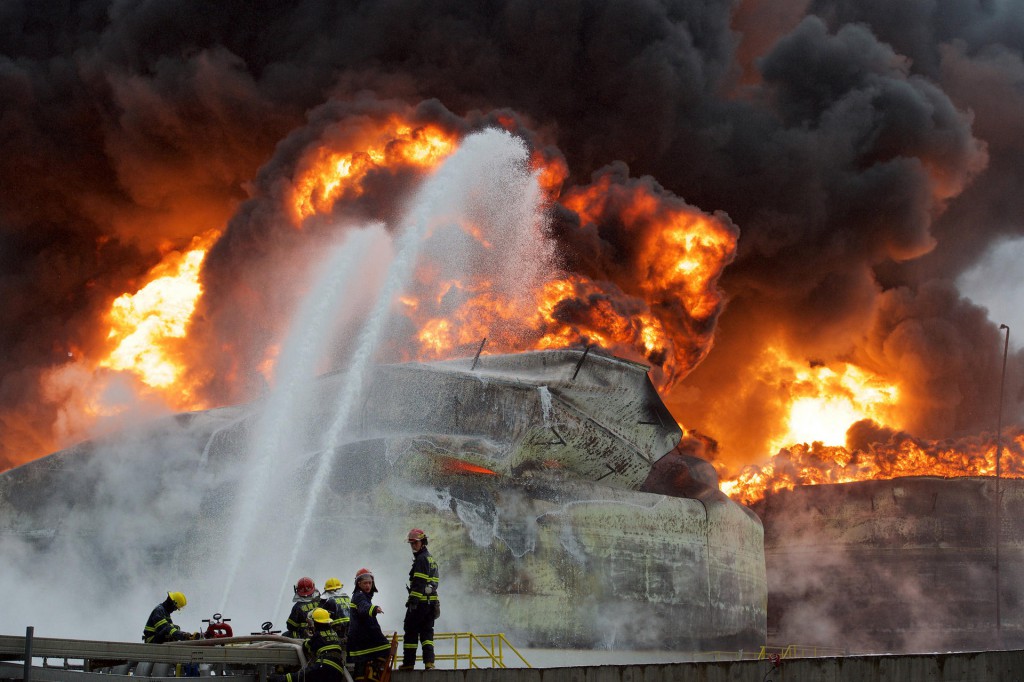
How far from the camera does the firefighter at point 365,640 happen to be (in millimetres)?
11812

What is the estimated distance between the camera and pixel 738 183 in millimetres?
41500

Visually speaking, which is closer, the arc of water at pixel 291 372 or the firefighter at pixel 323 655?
the firefighter at pixel 323 655

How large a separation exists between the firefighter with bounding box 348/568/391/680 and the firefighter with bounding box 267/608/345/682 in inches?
11.3

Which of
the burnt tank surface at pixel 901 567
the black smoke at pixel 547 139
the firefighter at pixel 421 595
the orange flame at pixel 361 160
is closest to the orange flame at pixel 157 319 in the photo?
the black smoke at pixel 547 139

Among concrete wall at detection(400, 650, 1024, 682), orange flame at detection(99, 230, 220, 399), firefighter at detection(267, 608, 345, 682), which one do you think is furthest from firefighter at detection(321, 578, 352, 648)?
orange flame at detection(99, 230, 220, 399)

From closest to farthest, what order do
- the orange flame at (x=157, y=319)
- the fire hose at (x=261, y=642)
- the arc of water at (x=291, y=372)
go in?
1. the fire hose at (x=261, y=642)
2. the arc of water at (x=291, y=372)
3. the orange flame at (x=157, y=319)

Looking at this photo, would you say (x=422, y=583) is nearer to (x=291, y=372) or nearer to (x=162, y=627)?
(x=162, y=627)

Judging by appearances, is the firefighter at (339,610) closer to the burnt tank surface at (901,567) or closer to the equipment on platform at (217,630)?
the equipment on platform at (217,630)

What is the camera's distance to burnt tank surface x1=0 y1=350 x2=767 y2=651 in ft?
71.2

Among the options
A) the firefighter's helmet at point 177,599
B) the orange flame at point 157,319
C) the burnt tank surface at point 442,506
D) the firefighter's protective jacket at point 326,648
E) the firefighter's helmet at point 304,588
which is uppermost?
the orange flame at point 157,319

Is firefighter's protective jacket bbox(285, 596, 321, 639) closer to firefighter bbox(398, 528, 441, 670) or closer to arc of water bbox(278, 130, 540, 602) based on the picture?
firefighter bbox(398, 528, 441, 670)

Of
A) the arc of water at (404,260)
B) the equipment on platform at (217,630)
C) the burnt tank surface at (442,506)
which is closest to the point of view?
the equipment on platform at (217,630)

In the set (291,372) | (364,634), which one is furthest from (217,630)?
(291,372)

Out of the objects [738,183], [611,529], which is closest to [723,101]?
[738,183]
